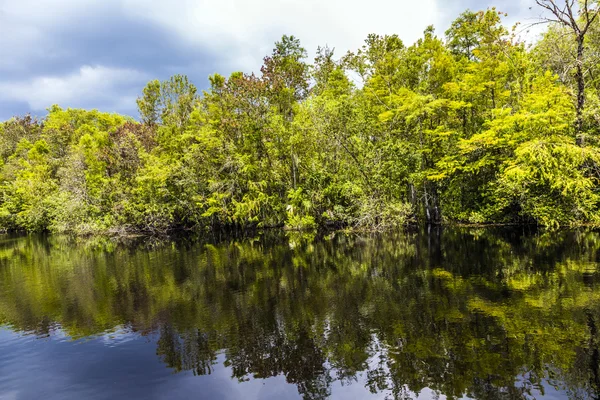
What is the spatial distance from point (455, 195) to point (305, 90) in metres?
16.2

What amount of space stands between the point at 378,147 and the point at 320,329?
22.8 m

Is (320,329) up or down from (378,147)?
down

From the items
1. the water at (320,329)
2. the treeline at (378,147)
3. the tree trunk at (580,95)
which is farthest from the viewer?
the treeline at (378,147)

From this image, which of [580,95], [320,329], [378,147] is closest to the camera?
[320,329]

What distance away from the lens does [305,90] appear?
3294 centimetres

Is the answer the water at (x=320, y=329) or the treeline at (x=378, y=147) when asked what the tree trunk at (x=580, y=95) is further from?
the water at (x=320, y=329)

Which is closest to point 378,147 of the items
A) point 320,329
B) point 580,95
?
point 580,95

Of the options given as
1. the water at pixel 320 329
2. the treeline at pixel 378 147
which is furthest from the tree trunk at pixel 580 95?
the water at pixel 320 329

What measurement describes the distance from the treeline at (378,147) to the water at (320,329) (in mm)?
8465

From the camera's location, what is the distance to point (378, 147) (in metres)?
29.2

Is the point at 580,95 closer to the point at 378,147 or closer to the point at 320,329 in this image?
the point at 378,147

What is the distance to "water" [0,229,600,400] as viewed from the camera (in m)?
6.25

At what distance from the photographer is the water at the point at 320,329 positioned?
6.25m

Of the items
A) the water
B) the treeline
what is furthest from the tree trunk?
the water
